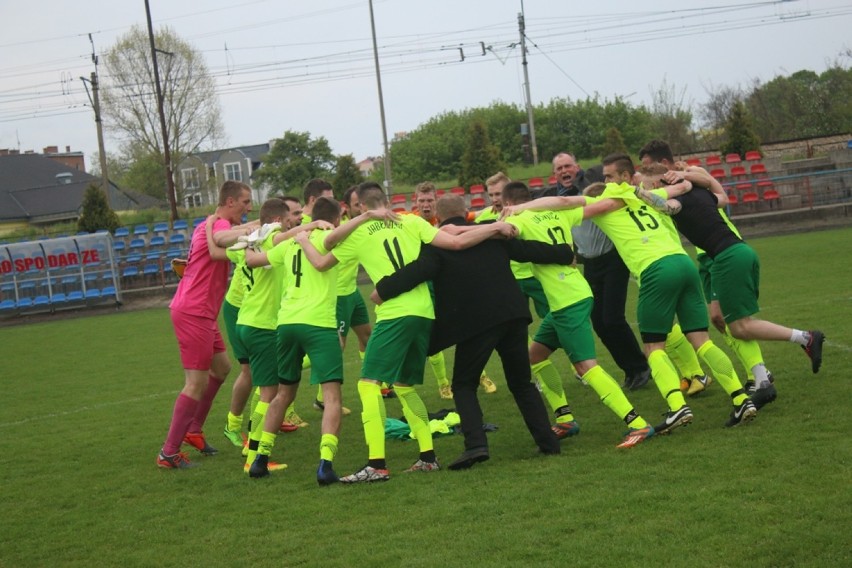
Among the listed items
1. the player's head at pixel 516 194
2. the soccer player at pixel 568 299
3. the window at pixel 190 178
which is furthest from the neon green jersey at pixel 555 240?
the window at pixel 190 178

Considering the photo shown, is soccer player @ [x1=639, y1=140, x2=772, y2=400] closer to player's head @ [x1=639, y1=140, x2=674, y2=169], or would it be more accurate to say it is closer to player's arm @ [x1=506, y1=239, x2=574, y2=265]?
player's head @ [x1=639, y1=140, x2=674, y2=169]

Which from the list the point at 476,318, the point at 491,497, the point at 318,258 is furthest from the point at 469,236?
the point at 491,497

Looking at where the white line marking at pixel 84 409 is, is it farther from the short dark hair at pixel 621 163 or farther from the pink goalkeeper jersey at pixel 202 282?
the short dark hair at pixel 621 163

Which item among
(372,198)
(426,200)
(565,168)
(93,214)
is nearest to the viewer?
(372,198)

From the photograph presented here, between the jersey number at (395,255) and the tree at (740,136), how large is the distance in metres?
34.5

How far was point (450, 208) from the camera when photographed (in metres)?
7.64

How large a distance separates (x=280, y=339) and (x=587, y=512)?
2.91 m

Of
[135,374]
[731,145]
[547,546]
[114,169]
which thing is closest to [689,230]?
[547,546]

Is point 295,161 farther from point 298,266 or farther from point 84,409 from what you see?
point 298,266

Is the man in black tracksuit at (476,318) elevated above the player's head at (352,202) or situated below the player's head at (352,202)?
below

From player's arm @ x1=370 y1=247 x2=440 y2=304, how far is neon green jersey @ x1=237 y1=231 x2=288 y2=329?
1.55 metres

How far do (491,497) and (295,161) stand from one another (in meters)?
51.8

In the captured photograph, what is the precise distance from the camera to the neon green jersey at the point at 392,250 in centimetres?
714

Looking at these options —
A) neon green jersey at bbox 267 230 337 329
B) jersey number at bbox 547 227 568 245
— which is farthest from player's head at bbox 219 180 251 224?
jersey number at bbox 547 227 568 245
